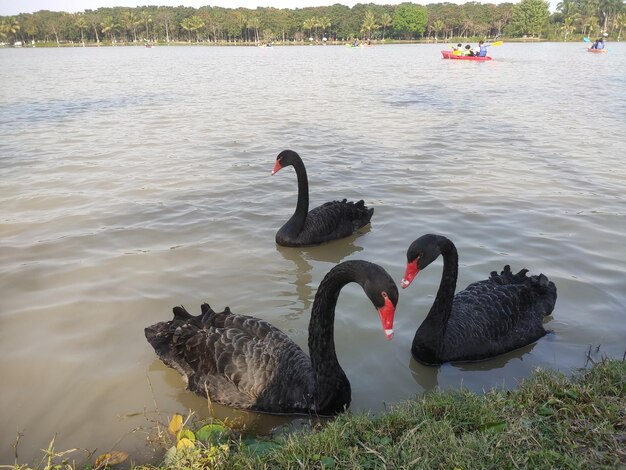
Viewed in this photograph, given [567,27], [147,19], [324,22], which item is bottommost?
[567,27]

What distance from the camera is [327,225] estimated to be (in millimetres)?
6824

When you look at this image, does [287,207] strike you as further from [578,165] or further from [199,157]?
[578,165]

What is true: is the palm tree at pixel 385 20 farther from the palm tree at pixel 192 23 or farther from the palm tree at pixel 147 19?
the palm tree at pixel 147 19

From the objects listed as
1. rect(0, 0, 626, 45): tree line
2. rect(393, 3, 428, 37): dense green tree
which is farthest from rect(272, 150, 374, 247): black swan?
rect(393, 3, 428, 37): dense green tree

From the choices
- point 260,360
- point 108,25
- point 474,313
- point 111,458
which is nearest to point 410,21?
point 108,25

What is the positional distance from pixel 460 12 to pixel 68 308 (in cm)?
12973

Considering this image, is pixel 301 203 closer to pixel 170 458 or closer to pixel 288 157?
pixel 288 157

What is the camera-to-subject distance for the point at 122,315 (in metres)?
5.06

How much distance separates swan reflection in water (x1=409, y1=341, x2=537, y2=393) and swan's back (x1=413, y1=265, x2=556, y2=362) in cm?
7

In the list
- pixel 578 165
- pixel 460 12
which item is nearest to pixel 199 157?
pixel 578 165

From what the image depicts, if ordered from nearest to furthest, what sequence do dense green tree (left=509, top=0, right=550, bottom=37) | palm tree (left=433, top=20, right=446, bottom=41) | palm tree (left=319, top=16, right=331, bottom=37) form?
dense green tree (left=509, top=0, right=550, bottom=37) < palm tree (left=433, top=20, right=446, bottom=41) < palm tree (left=319, top=16, right=331, bottom=37)

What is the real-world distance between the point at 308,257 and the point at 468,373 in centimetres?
285

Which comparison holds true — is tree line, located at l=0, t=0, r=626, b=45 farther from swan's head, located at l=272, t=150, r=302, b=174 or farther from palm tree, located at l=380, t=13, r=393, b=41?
swan's head, located at l=272, t=150, r=302, b=174

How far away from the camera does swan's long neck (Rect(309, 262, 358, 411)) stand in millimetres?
3377
